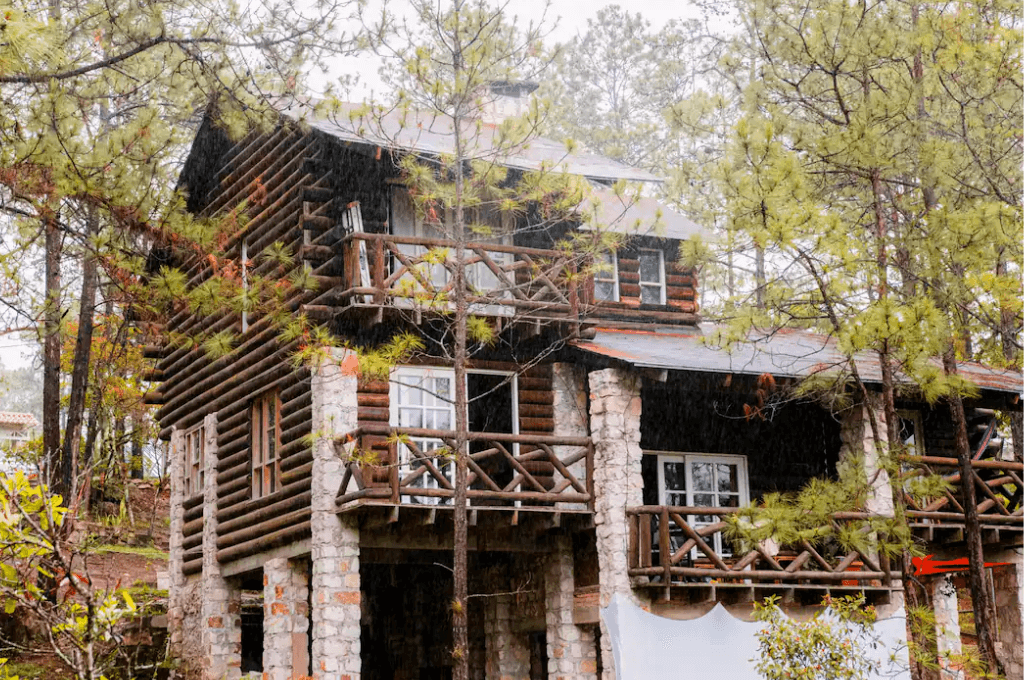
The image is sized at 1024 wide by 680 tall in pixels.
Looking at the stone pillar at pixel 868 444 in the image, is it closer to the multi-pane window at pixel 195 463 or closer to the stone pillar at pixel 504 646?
the stone pillar at pixel 504 646

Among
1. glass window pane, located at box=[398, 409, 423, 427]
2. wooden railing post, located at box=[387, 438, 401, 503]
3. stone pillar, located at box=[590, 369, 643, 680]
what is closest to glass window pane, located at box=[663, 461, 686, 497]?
stone pillar, located at box=[590, 369, 643, 680]

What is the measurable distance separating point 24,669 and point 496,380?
8.82 meters

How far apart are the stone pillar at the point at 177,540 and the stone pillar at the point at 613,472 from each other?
8757 mm

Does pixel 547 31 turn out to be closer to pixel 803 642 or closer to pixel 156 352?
pixel 803 642

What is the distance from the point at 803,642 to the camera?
1314 centimetres

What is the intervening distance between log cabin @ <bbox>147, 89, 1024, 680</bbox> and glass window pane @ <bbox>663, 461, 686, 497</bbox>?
29 millimetres

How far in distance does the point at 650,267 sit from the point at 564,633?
7.12 meters

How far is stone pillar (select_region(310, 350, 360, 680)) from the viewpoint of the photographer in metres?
16.4

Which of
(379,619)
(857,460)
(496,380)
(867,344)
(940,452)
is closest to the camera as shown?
(867,344)

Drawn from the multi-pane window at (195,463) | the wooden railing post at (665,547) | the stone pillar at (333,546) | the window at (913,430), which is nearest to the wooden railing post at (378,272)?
the stone pillar at (333,546)

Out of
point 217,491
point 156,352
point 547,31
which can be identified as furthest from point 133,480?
point 547,31

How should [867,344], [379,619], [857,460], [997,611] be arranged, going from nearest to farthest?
1. [867,344]
2. [857,460]
3. [997,611]
4. [379,619]

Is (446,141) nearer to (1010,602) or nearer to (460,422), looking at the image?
(460,422)

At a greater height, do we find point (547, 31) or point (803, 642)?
point (547, 31)
